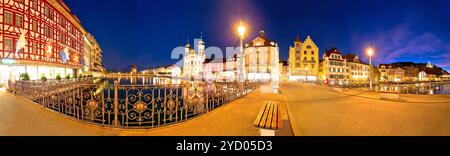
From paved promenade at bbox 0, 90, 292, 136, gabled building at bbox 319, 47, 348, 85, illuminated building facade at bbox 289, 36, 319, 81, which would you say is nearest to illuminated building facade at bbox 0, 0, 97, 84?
paved promenade at bbox 0, 90, 292, 136

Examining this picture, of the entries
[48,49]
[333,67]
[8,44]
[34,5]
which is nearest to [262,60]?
[333,67]

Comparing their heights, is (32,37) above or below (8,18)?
below

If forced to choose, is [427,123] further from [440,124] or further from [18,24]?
[18,24]

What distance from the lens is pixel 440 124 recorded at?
575 centimetres

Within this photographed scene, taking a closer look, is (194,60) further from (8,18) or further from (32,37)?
(8,18)

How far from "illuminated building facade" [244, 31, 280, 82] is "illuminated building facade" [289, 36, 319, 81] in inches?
329

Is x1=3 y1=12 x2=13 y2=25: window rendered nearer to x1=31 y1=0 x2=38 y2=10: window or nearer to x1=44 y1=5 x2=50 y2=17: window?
x1=31 y1=0 x2=38 y2=10: window

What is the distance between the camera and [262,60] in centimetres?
5012

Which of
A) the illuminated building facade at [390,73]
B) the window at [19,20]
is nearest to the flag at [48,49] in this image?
the window at [19,20]

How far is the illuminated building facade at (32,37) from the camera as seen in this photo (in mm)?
22828

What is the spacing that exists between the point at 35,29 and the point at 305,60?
59564 mm

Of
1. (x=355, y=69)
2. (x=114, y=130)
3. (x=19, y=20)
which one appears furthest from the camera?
(x=355, y=69)

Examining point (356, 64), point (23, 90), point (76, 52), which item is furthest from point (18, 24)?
point (356, 64)
